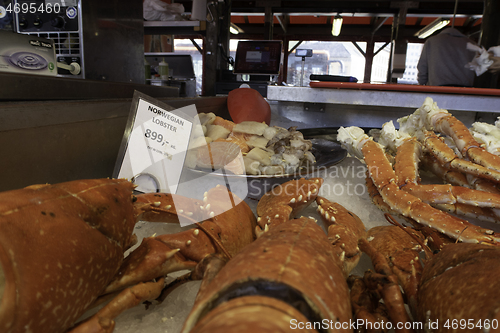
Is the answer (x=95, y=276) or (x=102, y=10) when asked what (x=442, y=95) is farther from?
(x=102, y=10)

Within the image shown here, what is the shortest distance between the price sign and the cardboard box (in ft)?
4.69

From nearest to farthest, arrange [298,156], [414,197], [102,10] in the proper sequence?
[414,197] < [298,156] < [102,10]

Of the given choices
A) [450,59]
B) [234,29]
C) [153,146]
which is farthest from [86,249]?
[234,29]

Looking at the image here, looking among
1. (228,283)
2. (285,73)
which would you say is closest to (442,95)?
(228,283)

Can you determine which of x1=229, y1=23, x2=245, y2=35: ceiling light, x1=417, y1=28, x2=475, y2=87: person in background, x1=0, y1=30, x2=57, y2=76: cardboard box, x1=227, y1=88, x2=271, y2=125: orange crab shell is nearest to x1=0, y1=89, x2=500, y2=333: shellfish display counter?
x1=227, y1=88, x2=271, y2=125: orange crab shell

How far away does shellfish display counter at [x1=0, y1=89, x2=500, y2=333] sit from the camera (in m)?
0.37

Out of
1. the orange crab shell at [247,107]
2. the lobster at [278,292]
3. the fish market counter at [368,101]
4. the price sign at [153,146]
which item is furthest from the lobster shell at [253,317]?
the fish market counter at [368,101]

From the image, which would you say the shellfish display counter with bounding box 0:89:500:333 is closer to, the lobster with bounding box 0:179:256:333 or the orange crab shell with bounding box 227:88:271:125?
the lobster with bounding box 0:179:256:333

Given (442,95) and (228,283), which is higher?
(442,95)

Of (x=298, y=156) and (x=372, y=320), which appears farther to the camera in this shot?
(x=298, y=156)

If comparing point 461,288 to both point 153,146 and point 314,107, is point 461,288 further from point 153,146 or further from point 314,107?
point 314,107

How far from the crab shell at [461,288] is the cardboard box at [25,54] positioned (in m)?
2.18

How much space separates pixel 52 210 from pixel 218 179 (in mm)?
520

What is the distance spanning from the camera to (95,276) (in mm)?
473
